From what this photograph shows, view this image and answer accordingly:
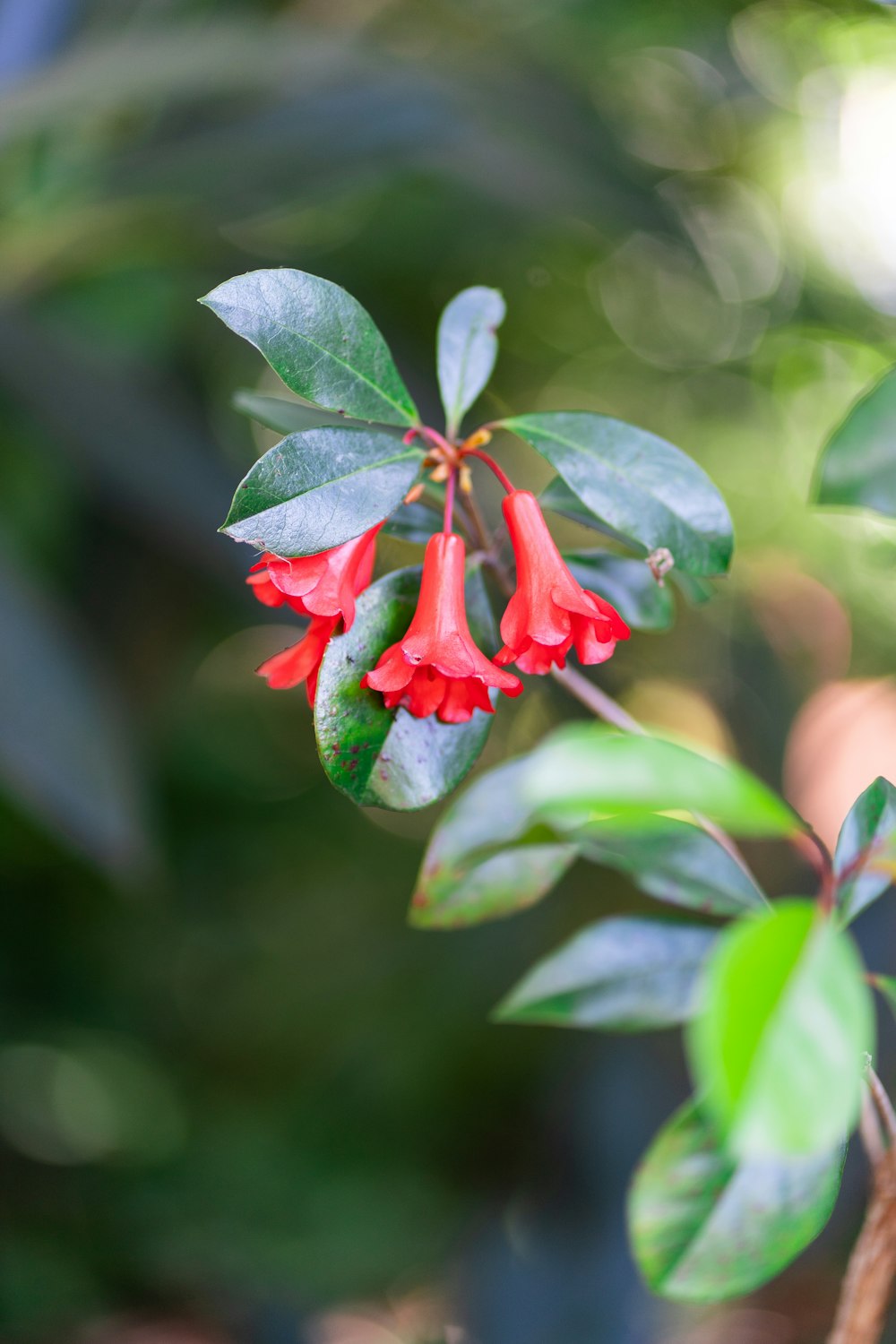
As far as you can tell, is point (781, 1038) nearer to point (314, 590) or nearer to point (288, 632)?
point (314, 590)

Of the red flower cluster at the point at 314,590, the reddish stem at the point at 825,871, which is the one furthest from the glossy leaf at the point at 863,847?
the red flower cluster at the point at 314,590

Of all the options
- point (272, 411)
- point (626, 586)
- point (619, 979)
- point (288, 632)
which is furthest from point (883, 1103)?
point (288, 632)

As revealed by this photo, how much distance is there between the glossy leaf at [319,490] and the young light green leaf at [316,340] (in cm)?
2

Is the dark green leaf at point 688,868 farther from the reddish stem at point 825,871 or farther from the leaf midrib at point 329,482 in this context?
the leaf midrib at point 329,482

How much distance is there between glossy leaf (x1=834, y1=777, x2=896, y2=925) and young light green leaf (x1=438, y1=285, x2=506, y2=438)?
0.83 feet

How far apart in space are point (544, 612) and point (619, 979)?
0.26 m

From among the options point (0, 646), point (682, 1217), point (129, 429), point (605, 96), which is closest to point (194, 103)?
point (129, 429)

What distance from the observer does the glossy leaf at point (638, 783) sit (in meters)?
0.24

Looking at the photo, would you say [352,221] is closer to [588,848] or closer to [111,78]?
[111,78]

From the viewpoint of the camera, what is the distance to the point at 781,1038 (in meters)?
0.22

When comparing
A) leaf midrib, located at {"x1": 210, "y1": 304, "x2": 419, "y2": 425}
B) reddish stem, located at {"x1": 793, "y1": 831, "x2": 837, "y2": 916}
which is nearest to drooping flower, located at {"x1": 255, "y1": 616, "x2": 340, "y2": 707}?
leaf midrib, located at {"x1": 210, "y1": 304, "x2": 419, "y2": 425}

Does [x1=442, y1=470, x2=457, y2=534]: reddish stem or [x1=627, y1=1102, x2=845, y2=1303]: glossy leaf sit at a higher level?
[x1=442, y1=470, x2=457, y2=534]: reddish stem

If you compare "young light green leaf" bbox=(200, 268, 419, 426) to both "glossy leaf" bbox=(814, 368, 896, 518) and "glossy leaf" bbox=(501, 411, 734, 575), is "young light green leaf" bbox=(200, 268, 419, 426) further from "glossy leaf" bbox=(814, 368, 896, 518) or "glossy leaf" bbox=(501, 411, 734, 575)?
"glossy leaf" bbox=(814, 368, 896, 518)

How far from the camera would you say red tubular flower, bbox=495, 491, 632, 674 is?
0.47m
